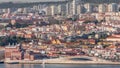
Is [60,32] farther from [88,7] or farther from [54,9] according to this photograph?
[88,7]

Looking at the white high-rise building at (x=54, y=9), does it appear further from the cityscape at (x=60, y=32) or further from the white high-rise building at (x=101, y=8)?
the white high-rise building at (x=101, y=8)

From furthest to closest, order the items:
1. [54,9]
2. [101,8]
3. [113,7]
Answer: [54,9], [101,8], [113,7]

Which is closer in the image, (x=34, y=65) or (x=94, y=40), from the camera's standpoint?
(x=34, y=65)

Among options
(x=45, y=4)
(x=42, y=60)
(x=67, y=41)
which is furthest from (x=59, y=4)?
(x=42, y=60)

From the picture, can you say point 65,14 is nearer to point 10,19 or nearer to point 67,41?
point 10,19

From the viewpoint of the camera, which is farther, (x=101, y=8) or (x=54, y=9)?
(x=54, y=9)

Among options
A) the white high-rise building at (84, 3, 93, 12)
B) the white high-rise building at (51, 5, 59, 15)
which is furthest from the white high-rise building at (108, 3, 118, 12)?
the white high-rise building at (51, 5, 59, 15)

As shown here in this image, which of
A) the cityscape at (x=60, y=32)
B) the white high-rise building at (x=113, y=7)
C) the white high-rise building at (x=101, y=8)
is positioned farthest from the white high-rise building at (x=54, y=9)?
the white high-rise building at (x=113, y=7)

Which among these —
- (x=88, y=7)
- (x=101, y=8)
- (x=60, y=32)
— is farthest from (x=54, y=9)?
(x=60, y=32)

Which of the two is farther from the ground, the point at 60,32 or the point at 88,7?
the point at 88,7
